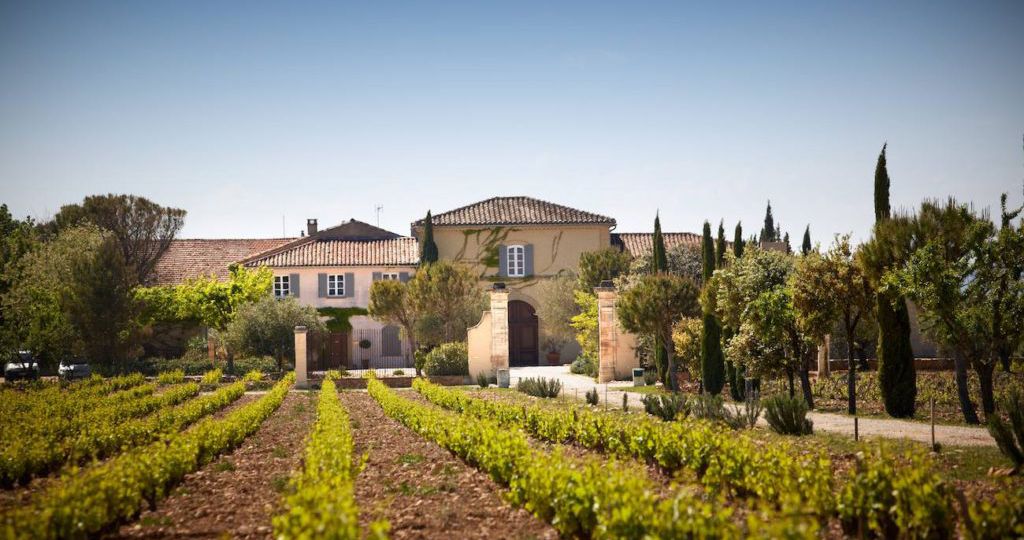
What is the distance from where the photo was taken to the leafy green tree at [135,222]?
50188mm

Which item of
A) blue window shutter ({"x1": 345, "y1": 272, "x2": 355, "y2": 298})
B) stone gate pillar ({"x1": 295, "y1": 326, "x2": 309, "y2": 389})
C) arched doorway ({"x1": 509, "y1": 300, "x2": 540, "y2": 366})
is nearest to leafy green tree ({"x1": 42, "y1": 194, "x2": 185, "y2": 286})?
blue window shutter ({"x1": 345, "y1": 272, "x2": 355, "y2": 298})

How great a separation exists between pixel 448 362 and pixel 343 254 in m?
17.4

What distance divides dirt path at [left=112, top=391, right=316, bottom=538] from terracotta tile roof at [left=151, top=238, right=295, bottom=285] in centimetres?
3528

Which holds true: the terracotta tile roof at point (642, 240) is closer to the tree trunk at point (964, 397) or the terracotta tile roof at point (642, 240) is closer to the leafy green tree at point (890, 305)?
the leafy green tree at point (890, 305)

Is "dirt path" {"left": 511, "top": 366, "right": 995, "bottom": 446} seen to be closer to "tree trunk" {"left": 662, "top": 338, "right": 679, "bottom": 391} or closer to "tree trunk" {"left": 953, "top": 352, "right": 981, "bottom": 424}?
"tree trunk" {"left": 953, "top": 352, "right": 981, "bottom": 424}

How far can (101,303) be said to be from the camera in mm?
35844

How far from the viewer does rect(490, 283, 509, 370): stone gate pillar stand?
3078 centimetres

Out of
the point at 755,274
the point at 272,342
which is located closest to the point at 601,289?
the point at 755,274

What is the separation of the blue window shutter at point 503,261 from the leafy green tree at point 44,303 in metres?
19.6

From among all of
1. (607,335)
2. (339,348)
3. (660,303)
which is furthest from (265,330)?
(660,303)


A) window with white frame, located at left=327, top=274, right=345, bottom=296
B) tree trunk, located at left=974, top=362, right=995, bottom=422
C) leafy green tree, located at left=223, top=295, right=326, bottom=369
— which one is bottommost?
tree trunk, located at left=974, top=362, right=995, bottom=422

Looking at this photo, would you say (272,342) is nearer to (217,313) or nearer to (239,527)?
(217,313)

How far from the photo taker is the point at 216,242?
53.5m

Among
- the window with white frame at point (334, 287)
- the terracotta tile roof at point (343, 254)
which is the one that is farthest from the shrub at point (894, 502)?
the window with white frame at point (334, 287)
